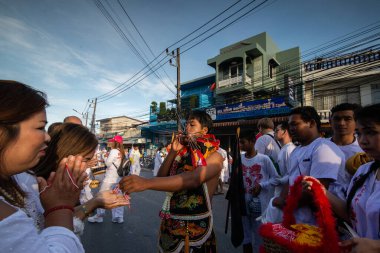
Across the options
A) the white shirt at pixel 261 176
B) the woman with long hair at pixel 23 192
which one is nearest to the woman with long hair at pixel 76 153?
the woman with long hair at pixel 23 192

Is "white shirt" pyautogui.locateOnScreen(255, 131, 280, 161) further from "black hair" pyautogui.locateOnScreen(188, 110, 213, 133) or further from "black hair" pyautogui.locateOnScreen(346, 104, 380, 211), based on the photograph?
"black hair" pyautogui.locateOnScreen(346, 104, 380, 211)

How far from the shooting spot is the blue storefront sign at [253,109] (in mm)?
14346

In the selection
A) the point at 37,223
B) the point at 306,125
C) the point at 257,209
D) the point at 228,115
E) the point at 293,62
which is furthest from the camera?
the point at 293,62

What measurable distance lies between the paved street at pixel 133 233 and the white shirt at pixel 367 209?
278 centimetres

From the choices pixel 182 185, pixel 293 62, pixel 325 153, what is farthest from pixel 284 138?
pixel 293 62

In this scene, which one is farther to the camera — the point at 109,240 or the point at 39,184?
the point at 109,240

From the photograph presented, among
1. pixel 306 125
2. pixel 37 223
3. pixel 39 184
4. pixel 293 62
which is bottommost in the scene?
pixel 37 223

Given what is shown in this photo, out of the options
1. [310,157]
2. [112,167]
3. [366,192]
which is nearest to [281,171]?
[310,157]

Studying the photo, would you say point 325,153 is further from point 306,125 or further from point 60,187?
point 60,187

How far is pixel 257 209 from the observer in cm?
355

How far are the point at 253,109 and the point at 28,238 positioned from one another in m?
16.0

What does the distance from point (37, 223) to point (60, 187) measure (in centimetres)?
33

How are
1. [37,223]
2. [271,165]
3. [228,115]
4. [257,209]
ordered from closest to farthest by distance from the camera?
[37,223], [257,209], [271,165], [228,115]

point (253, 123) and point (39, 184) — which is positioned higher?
point (253, 123)
